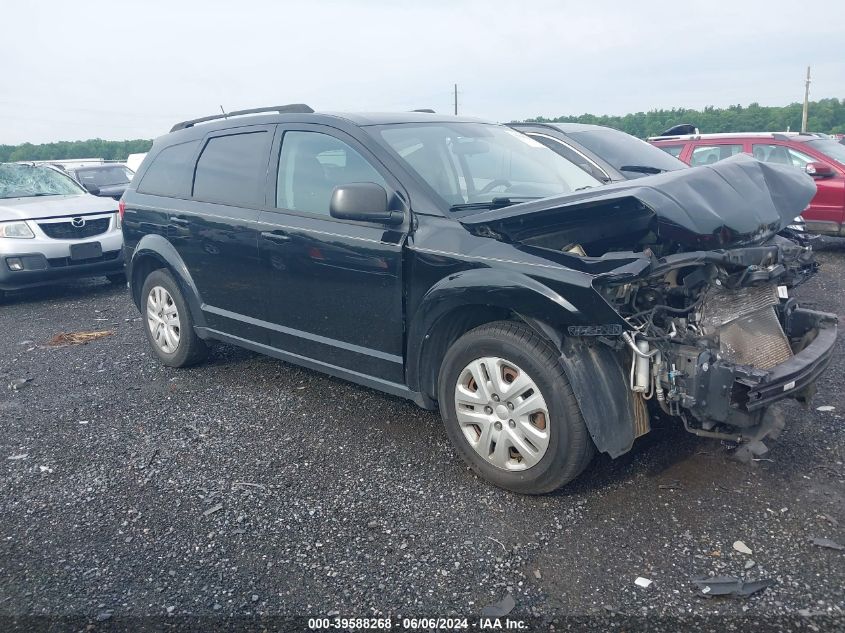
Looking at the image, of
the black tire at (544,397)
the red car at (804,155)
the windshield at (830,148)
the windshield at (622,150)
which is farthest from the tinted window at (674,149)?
the black tire at (544,397)

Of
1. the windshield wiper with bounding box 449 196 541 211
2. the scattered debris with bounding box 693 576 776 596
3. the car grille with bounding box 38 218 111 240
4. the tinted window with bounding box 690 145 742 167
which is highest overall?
the tinted window with bounding box 690 145 742 167

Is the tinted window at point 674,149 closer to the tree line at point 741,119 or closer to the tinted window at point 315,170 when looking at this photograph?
the tinted window at point 315,170

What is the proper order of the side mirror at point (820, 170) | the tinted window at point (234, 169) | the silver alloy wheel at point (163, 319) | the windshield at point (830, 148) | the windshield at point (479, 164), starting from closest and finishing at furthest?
the windshield at point (479, 164) → the tinted window at point (234, 169) → the silver alloy wheel at point (163, 319) → the side mirror at point (820, 170) → the windshield at point (830, 148)

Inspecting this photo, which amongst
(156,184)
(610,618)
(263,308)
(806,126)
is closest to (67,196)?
(156,184)

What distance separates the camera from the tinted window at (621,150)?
25.2 feet

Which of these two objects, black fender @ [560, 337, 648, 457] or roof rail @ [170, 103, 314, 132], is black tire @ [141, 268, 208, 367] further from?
black fender @ [560, 337, 648, 457]

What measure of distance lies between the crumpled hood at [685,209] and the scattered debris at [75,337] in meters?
4.82

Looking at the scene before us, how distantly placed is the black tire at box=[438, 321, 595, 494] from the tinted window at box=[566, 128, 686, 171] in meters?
4.60

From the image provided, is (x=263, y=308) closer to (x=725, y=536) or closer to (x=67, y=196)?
(x=725, y=536)

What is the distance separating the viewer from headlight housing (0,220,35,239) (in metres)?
8.41

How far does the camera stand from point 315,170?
439 cm

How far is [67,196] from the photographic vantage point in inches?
380

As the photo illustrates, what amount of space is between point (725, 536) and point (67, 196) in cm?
940

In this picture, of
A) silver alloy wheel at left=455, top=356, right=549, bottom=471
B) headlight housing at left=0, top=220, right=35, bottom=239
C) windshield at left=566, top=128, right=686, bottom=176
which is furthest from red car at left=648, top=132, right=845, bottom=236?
headlight housing at left=0, top=220, right=35, bottom=239
